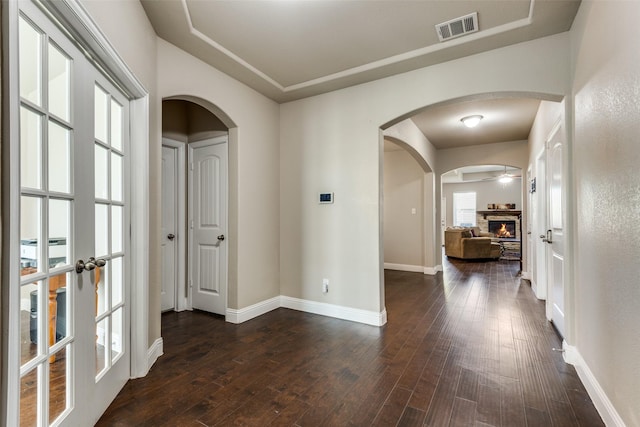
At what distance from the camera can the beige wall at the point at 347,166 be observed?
2.87 meters

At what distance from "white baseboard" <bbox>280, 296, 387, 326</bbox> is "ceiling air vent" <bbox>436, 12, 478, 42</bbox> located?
278cm

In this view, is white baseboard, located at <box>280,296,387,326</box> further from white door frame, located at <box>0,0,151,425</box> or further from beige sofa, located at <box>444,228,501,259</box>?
beige sofa, located at <box>444,228,501,259</box>

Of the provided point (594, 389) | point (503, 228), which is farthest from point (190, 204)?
point (503, 228)

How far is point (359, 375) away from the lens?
2248 millimetres

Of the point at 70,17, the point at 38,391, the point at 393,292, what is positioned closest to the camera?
the point at 38,391

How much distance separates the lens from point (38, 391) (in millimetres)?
1257

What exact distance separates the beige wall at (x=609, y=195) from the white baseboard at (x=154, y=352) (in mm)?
2927

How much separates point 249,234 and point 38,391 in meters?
2.34

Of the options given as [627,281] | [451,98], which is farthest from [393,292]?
[627,281]

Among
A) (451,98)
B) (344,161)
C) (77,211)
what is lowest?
(77,211)

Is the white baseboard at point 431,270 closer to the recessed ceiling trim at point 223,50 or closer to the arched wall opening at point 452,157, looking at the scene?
the arched wall opening at point 452,157

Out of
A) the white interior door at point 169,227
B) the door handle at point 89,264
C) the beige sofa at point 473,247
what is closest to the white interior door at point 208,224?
the white interior door at point 169,227

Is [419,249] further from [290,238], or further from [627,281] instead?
[627,281]

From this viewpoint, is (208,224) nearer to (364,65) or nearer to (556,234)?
(364,65)
